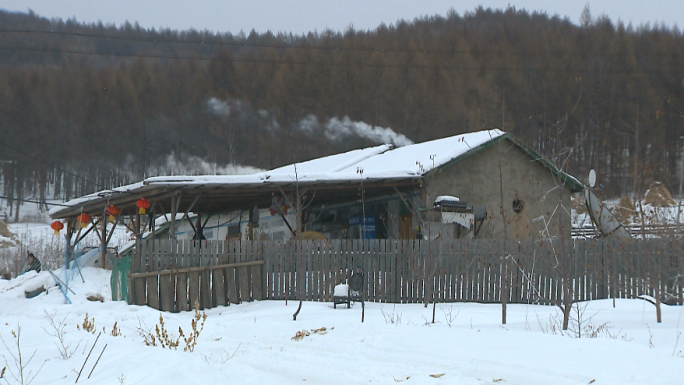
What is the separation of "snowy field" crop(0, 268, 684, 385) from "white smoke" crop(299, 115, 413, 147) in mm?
24357

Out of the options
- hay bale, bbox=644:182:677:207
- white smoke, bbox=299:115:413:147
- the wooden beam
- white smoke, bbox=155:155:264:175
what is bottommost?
the wooden beam

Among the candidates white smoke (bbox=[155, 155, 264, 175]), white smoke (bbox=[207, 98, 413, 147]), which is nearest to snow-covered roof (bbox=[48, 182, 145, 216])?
white smoke (bbox=[207, 98, 413, 147])

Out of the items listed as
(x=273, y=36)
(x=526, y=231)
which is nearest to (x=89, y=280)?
(x=526, y=231)

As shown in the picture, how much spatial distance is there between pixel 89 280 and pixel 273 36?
34349 millimetres

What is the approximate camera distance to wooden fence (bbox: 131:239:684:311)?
1227 cm

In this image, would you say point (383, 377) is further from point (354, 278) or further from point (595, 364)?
point (354, 278)

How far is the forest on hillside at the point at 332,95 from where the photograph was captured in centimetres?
3675

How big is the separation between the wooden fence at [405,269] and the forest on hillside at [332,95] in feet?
70.3

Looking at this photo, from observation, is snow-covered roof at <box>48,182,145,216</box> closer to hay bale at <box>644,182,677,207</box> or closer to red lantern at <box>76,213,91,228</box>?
red lantern at <box>76,213,91,228</box>

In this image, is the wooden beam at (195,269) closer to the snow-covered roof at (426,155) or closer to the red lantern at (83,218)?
the snow-covered roof at (426,155)

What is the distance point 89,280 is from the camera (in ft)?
51.9

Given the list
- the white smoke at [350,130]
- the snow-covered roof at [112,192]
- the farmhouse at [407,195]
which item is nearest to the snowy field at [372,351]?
the snow-covered roof at [112,192]

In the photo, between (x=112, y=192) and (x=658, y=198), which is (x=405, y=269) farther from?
(x=112, y=192)

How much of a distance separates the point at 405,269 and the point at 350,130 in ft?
86.4
